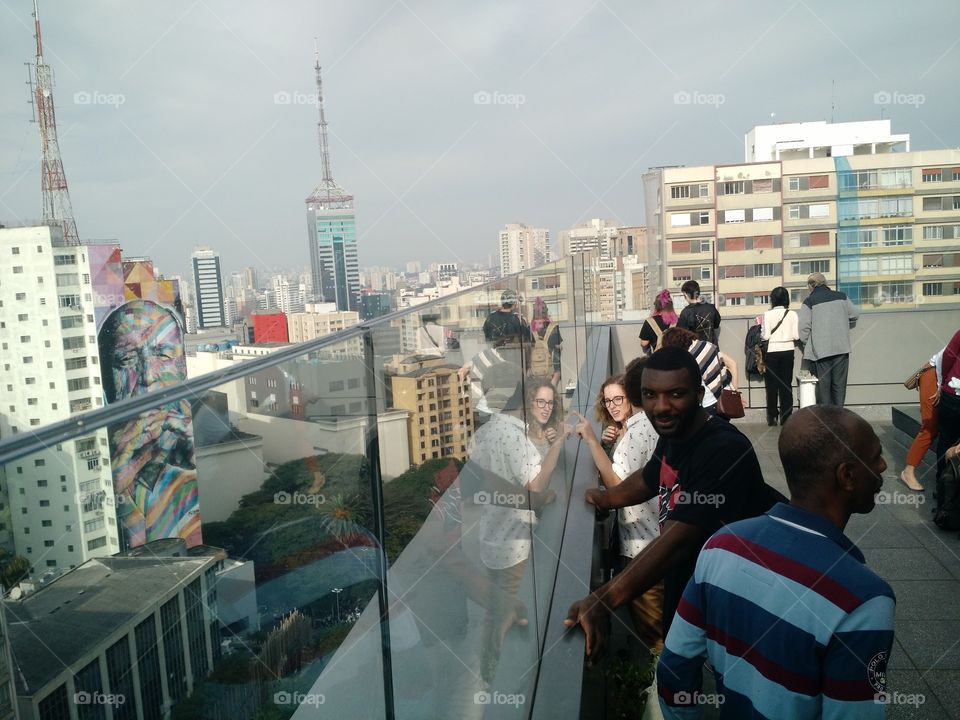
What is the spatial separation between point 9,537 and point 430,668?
Result: 133cm

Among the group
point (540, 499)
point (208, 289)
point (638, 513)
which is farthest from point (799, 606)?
point (208, 289)

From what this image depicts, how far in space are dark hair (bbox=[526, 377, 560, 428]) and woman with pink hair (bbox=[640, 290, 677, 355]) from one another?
15.4 ft

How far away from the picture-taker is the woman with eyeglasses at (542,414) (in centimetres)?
350

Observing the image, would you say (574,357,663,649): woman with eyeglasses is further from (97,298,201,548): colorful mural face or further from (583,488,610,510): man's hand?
(97,298,201,548): colorful mural face

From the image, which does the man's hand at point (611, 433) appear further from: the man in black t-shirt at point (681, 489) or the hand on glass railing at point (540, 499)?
the man in black t-shirt at point (681, 489)

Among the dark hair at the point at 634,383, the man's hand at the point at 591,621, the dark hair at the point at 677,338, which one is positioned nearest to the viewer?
the man's hand at the point at 591,621

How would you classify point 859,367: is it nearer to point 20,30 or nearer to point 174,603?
point 174,603

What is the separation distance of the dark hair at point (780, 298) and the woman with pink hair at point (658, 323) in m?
1.58

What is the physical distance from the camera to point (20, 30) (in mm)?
102375

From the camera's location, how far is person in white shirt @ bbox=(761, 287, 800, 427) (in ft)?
32.9

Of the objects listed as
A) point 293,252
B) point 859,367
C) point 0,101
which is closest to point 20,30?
point 0,101

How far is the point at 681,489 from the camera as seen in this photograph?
2.62 m

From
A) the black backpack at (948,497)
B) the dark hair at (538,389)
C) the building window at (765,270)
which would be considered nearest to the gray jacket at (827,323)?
the black backpack at (948,497)

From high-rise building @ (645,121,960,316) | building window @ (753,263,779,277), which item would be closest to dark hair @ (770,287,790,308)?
high-rise building @ (645,121,960,316)
